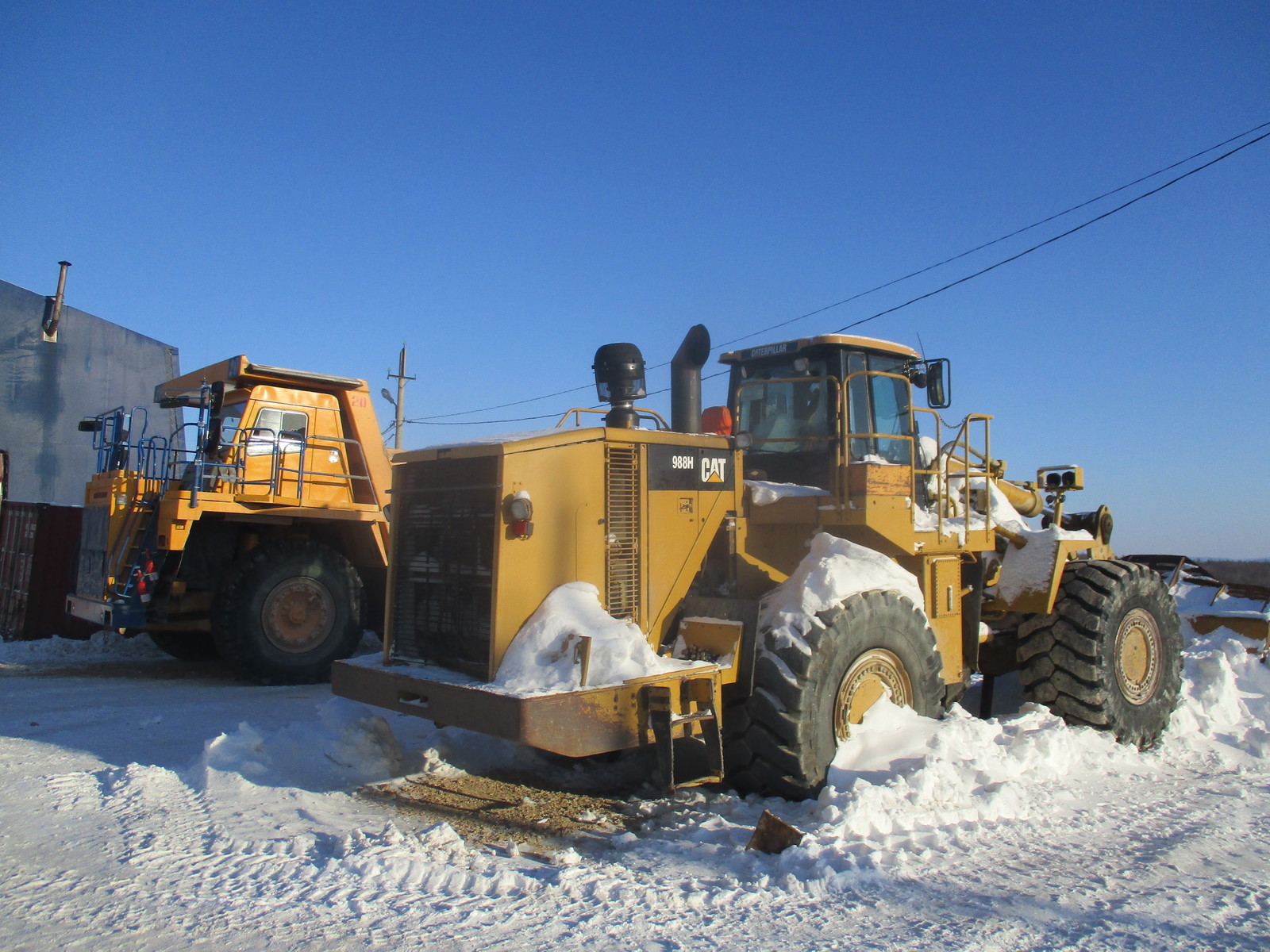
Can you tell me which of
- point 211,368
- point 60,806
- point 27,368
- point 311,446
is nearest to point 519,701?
point 60,806

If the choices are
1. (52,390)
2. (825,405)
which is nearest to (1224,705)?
(825,405)

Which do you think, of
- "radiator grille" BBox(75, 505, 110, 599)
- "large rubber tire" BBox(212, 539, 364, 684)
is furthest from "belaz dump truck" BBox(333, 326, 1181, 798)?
"radiator grille" BBox(75, 505, 110, 599)

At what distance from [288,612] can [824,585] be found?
20.8ft

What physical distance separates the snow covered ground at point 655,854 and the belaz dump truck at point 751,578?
447 millimetres

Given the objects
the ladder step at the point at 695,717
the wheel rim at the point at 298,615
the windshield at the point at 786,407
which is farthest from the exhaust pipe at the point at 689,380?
the wheel rim at the point at 298,615

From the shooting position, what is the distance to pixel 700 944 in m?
3.29

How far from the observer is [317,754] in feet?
18.6

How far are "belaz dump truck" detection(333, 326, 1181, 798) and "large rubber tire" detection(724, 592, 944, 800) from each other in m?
0.01

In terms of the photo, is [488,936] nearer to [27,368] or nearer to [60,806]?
[60,806]

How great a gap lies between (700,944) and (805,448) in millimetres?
4009

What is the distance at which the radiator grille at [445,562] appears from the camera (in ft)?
16.3

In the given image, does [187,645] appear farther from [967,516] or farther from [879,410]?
[967,516]

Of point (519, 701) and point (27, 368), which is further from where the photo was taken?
point (27, 368)

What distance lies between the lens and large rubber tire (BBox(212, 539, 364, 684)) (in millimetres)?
9141
